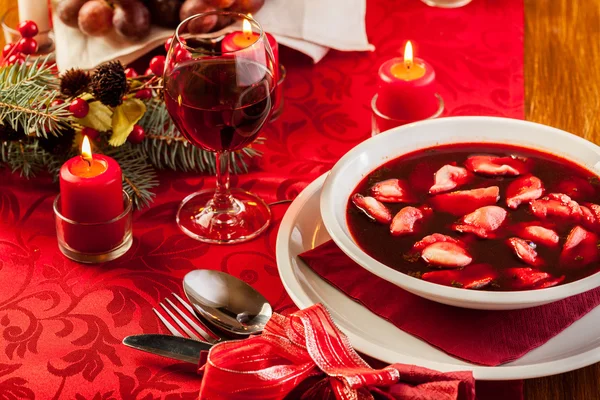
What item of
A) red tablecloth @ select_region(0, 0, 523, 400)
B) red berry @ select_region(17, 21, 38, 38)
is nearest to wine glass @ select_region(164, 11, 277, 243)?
red tablecloth @ select_region(0, 0, 523, 400)

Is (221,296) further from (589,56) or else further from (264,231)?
(589,56)

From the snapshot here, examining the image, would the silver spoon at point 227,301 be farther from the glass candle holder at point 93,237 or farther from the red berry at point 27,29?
the red berry at point 27,29

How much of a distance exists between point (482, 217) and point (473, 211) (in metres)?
0.03

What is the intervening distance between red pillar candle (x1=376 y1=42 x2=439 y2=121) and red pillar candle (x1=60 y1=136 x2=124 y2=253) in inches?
22.4

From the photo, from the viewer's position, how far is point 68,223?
1.43 meters

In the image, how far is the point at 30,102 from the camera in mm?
1589

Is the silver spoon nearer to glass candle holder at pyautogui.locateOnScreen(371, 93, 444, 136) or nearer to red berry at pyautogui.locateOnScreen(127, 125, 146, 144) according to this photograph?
red berry at pyautogui.locateOnScreen(127, 125, 146, 144)

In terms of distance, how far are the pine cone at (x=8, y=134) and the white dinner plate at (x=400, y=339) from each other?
57 centimetres

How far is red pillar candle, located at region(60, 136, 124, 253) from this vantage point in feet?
4.62

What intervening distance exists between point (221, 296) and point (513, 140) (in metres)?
0.60

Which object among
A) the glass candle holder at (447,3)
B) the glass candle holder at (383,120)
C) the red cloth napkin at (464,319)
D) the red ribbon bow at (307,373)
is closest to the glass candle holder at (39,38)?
the glass candle holder at (383,120)

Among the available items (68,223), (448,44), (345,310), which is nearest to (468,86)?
(448,44)

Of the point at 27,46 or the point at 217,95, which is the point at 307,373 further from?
the point at 27,46

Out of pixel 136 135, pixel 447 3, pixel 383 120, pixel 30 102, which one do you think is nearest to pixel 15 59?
pixel 30 102
